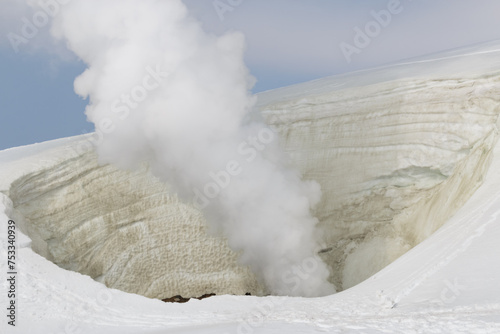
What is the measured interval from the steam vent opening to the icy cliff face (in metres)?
0.02

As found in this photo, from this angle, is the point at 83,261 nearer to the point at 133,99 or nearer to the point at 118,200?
the point at 118,200

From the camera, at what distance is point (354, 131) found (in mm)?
8000

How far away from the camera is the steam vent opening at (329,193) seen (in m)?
6.48

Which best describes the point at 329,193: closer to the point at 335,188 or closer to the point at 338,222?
the point at 335,188

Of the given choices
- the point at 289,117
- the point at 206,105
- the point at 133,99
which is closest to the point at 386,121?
the point at 289,117

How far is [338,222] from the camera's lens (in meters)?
8.26

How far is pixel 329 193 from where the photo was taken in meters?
8.28

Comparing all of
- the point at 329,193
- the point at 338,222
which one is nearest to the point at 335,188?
the point at 329,193

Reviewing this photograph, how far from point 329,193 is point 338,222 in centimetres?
57

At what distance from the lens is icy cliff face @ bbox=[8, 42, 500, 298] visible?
6.49 m

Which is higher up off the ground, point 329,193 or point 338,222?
point 329,193

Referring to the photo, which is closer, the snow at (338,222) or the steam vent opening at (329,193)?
the snow at (338,222)

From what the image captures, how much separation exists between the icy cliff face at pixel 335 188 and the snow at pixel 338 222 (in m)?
0.02

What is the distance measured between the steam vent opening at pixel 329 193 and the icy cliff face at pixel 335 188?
0.02 m
